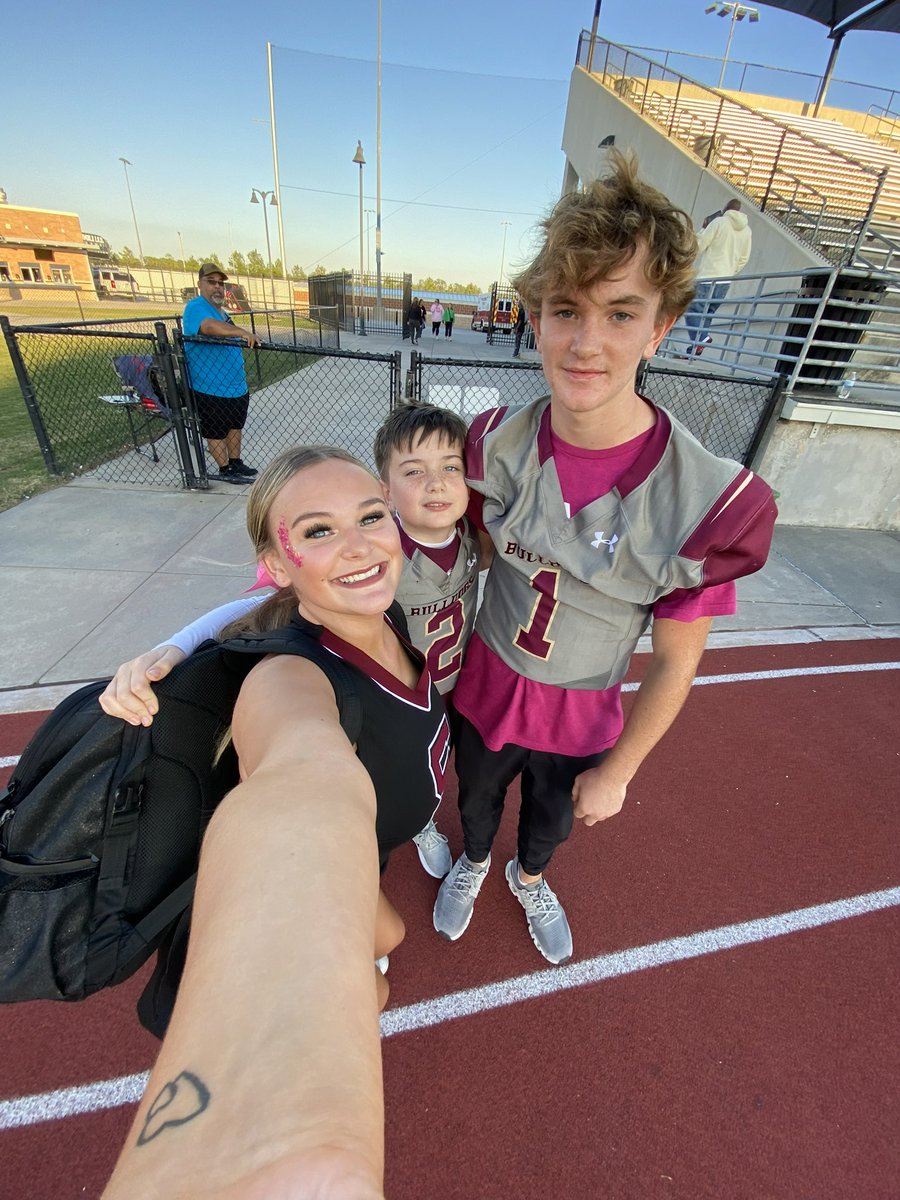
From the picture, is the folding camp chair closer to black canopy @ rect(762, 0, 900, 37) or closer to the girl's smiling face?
the girl's smiling face

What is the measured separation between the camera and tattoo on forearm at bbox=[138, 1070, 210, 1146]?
0.46 metres

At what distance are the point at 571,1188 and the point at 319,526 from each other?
6.11ft

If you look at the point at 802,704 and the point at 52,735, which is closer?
the point at 52,735

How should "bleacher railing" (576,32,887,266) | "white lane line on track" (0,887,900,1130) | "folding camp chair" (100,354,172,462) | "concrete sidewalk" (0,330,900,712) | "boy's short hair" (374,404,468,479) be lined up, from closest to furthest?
1. "white lane line on track" (0,887,900,1130)
2. "boy's short hair" (374,404,468,479)
3. "concrete sidewalk" (0,330,900,712)
4. "folding camp chair" (100,354,172,462)
5. "bleacher railing" (576,32,887,266)

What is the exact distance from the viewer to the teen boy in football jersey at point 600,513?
1146 mm

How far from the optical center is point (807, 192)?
39.3 feet

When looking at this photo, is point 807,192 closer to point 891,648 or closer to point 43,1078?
point 891,648

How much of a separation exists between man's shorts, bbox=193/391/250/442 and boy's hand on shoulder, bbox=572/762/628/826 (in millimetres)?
5533

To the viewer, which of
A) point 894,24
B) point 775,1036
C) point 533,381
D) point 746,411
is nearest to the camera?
point 775,1036

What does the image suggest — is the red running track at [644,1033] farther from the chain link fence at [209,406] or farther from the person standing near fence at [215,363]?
the person standing near fence at [215,363]

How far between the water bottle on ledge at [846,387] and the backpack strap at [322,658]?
656cm

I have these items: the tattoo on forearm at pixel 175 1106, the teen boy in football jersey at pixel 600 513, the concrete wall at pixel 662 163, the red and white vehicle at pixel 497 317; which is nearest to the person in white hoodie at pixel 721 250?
the concrete wall at pixel 662 163

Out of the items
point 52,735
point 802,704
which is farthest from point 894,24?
point 52,735

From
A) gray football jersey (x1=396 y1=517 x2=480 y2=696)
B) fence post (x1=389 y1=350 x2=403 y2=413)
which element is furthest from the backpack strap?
fence post (x1=389 y1=350 x2=403 y2=413)
